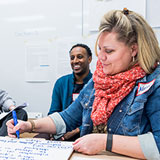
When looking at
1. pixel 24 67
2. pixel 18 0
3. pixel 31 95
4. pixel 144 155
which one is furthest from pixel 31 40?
pixel 144 155

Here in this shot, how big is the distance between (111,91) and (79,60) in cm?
103

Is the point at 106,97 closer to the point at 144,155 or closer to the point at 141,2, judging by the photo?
the point at 144,155

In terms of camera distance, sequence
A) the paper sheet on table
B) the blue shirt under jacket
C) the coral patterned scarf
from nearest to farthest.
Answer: the paper sheet on table → the coral patterned scarf → the blue shirt under jacket

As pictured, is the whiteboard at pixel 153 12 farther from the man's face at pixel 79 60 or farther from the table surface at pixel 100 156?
the table surface at pixel 100 156

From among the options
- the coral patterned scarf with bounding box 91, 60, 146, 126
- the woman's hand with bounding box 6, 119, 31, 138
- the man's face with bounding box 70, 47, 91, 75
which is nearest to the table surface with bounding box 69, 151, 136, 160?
the coral patterned scarf with bounding box 91, 60, 146, 126

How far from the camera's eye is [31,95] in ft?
7.57

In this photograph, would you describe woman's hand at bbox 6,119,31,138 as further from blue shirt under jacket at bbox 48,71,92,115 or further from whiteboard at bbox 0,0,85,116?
whiteboard at bbox 0,0,85,116

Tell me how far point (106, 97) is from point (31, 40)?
170cm

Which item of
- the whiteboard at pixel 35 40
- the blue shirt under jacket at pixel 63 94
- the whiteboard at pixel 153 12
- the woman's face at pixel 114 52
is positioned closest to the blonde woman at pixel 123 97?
the woman's face at pixel 114 52

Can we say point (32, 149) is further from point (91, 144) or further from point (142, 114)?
point (142, 114)

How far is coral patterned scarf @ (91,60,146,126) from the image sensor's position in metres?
0.79

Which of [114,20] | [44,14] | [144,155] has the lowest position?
[144,155]

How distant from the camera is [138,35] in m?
0.79

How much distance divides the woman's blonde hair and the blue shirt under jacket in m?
1.00
